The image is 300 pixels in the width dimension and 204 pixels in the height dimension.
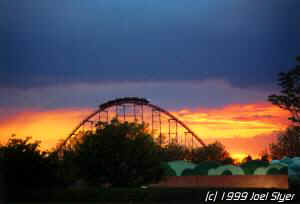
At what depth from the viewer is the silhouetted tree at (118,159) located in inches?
1754

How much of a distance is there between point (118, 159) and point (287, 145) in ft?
183

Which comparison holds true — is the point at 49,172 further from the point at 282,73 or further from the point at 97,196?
the point at 282,73

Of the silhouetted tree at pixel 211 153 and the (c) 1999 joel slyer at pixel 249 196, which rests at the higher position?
the silhouetted tree at pixel 211 153

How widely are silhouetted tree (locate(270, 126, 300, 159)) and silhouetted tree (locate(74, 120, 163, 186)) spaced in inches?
1777

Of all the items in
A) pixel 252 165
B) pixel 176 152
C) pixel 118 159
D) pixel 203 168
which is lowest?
pixel 203 168

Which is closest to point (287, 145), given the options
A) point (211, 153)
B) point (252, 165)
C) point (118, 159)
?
point (211, 153)

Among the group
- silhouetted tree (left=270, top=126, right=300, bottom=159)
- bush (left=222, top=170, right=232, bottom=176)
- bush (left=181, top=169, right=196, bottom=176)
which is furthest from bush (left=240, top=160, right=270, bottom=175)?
silhouetted tree (left=270, top=126, right=300, bottom=159)

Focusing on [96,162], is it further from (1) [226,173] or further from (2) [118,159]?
(1) [226,173]

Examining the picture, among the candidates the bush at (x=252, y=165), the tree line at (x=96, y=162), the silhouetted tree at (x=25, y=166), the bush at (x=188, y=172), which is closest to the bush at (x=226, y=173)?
the bush at (x=252, y=165)

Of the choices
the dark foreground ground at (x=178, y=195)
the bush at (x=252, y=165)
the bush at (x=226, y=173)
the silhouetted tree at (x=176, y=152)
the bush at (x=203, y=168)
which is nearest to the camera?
the dark foreground ground at (x=178, y=195)

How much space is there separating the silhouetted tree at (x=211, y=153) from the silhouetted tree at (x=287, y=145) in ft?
37.2

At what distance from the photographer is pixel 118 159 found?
4447 centimetres

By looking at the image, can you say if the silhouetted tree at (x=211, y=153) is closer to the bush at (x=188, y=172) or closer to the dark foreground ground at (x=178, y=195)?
the bush at (x=188, y=172)

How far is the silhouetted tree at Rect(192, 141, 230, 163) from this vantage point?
99.2 m
